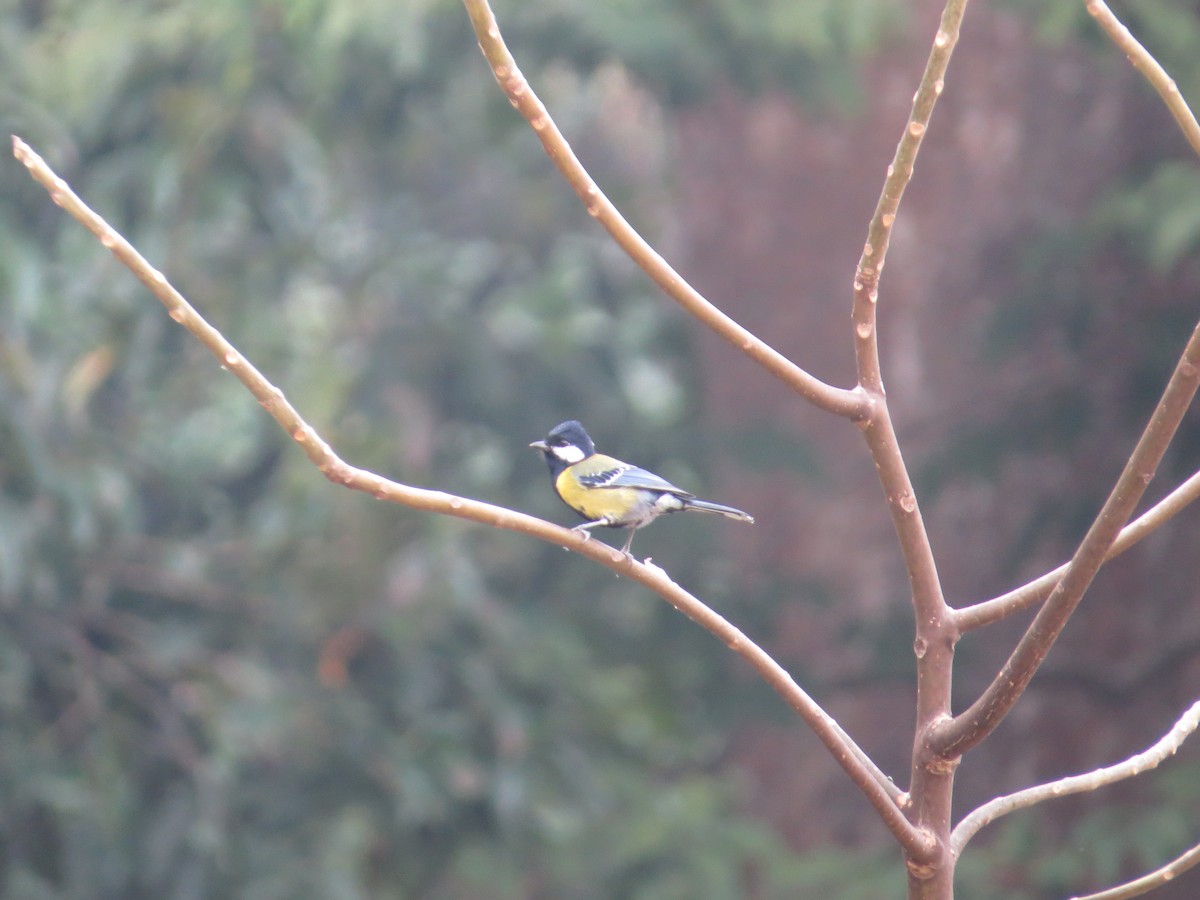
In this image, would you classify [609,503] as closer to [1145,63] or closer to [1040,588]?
[1040,588]

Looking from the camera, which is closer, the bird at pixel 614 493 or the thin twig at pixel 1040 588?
the thin twig at pixel 1040 588

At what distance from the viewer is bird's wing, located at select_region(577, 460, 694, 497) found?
3379 mm

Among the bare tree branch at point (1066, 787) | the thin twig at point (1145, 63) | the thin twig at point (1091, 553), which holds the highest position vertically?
the thin twig at point (1145, 63)

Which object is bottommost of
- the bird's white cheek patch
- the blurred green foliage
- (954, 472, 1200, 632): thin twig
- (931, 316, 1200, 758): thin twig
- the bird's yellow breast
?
(931, 316, 1200, 758): thin twig

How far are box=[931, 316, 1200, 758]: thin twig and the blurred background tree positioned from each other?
3451mm

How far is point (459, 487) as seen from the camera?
20.7 feet

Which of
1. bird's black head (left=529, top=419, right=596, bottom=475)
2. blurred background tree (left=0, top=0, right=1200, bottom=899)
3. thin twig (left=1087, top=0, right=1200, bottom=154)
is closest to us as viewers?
thin twig (left=1087, top=0, right=1200, bottom=154)

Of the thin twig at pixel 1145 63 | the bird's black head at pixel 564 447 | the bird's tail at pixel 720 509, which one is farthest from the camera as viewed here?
the bird's black head at pixel 564 447

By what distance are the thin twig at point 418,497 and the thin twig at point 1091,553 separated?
0.13 metres

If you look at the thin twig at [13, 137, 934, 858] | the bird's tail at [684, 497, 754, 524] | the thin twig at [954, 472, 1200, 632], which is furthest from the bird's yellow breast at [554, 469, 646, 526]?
the thin twig at [954, 472, 1200, 632]

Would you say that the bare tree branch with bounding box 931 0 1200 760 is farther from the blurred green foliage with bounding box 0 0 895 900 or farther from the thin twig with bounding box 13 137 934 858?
the blurred green foliage with bounding box 0 0 895 900

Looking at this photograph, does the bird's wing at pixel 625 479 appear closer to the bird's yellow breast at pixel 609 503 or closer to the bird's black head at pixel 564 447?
the bird's yellow breast at pixel 609 503

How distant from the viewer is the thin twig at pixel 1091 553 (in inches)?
63.6

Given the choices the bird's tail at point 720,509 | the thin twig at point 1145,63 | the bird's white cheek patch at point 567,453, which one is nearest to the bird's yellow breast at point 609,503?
the bird's white cheek patch at point 567,453
